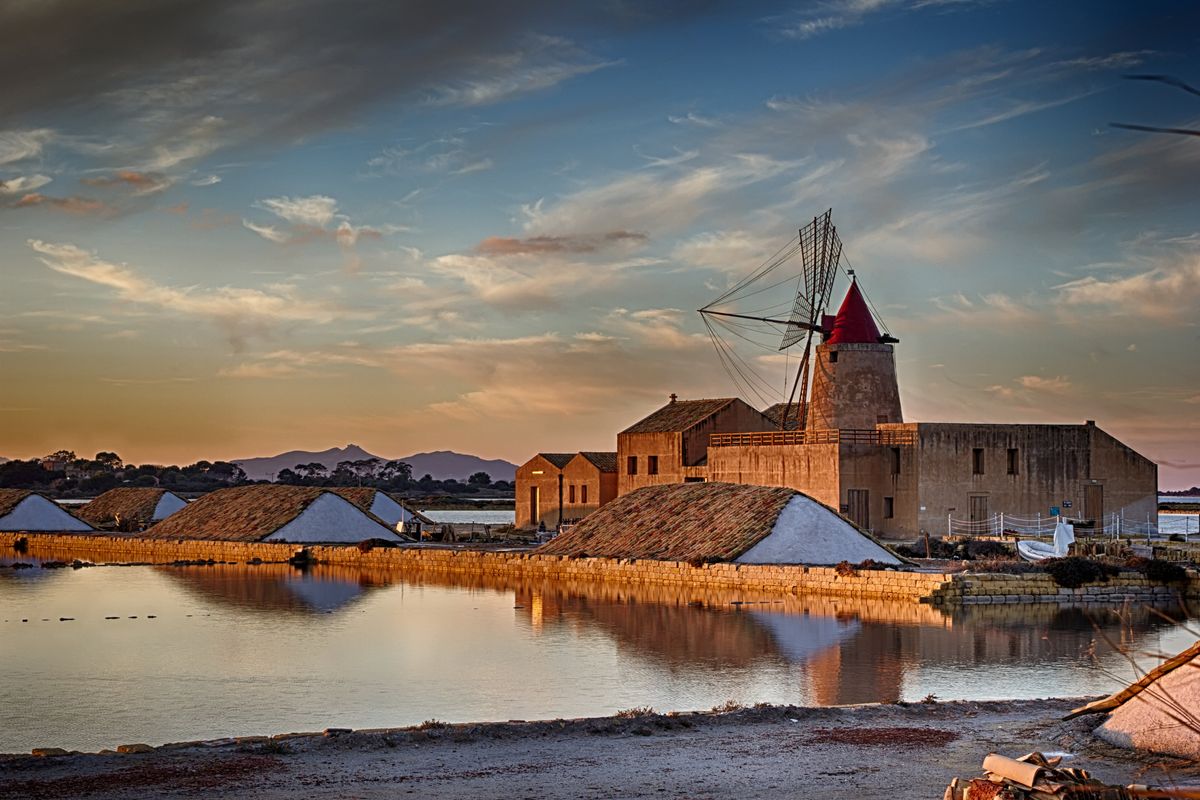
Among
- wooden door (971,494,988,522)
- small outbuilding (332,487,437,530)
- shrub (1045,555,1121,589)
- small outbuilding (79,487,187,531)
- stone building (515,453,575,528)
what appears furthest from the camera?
small outbuilding (79,487,187,531)

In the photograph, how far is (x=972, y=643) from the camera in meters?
14.3

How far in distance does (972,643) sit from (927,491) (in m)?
12.3

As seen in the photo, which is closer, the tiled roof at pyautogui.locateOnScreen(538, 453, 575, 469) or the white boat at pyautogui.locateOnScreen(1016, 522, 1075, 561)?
the white boat at pyautogui.locateOnScreen(1016, 522, 1075, 561)

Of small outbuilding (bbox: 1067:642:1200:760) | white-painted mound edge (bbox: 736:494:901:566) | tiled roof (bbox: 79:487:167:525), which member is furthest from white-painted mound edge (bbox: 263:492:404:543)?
small outbuilding (bbox: 1067:642:1200:760)

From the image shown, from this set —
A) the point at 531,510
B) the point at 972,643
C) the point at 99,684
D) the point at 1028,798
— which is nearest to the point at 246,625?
the point at 99,684

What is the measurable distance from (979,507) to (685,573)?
7.19 m

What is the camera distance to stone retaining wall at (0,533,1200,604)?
18594 mm

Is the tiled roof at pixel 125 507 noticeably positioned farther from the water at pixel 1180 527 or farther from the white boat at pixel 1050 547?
the white boat at pixel 1050 547

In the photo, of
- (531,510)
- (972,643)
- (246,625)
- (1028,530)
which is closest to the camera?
(972,643)

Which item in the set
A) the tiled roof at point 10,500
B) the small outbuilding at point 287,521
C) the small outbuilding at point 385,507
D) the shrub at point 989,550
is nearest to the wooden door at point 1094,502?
the shrub at point 989,550

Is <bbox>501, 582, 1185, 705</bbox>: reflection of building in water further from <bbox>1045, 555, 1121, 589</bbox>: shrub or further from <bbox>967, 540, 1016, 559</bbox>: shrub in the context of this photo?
<bbox>967, 540, 1016, 559</bbox>: shrub

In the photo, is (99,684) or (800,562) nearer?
(99,684)

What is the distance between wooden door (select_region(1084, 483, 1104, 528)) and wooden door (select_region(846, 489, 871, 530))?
13.4ft

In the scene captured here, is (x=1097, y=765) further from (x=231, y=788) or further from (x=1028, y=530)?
(x=1028, y=530)
